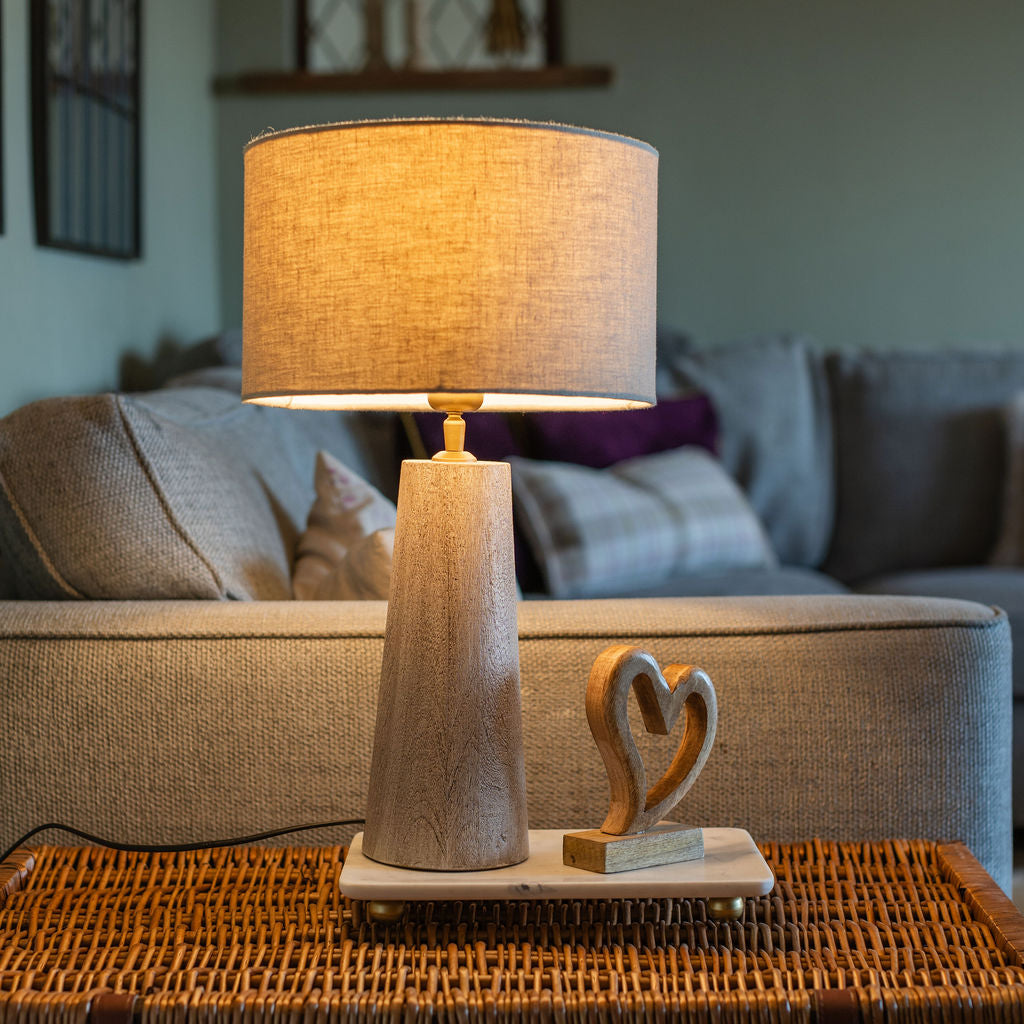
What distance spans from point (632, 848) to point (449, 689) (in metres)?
0.19

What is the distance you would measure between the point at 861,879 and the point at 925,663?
0.25 m

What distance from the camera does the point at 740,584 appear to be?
7.34ft

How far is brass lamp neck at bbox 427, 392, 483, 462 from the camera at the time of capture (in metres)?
0.96

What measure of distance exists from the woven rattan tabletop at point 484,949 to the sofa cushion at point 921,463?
173cm

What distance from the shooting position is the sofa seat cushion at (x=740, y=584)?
2.17 meters

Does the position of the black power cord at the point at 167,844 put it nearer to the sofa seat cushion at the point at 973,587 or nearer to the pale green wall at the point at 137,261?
the pale green wall at the point at 137,261

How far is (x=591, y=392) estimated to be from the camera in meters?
0.89

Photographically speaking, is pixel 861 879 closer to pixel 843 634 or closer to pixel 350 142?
pixel 843 634

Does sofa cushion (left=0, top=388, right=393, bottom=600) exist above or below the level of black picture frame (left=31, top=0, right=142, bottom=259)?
below

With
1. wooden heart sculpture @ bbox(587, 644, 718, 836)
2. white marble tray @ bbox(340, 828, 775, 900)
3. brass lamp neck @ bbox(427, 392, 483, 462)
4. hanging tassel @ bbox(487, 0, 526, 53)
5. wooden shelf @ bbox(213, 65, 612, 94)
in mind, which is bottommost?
white marble tray @ bbox(340, 828, 775, 900)

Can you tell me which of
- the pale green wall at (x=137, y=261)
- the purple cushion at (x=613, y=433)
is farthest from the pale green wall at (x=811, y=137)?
the purple cushion at (x=613, y=433)

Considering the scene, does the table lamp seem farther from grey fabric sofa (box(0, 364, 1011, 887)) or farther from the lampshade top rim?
grey fabric sofa (box(0, 364, 1011, 887))

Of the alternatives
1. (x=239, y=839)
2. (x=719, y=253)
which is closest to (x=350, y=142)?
(x=239, y=839)

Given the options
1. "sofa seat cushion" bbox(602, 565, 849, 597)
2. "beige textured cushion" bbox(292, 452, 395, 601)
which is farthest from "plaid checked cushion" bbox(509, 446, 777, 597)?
"beige textured cushion" bbox(292, 452, 395, 601)
